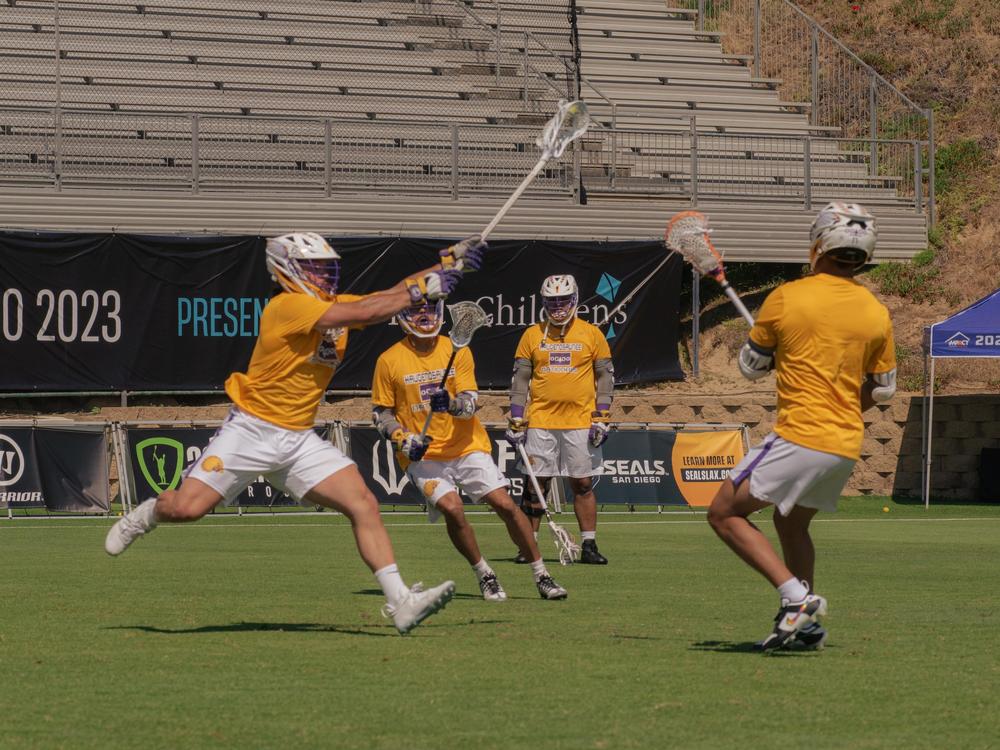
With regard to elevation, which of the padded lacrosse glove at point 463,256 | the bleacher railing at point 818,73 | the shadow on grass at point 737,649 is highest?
the bleacher railing at point 818,73

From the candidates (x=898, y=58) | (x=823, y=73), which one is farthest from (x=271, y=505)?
(x=898, y=58)

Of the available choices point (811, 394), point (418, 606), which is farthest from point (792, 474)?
point (418, 606)

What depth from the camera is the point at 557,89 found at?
99.4ft

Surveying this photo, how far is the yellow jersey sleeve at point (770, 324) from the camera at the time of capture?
27.5ft

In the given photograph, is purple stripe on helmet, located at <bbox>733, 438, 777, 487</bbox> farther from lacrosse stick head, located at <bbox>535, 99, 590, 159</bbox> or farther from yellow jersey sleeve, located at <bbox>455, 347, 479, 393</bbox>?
yellow jersey sleeve, located at <bbox>455, 347, 479, 393</bbox>

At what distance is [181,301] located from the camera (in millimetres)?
25094

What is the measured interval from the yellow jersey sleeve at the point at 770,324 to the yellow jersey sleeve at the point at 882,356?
0.51 metres

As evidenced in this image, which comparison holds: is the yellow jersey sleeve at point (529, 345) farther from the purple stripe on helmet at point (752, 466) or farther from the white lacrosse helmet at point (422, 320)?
the purple stripe on helmet at point (752, 466)

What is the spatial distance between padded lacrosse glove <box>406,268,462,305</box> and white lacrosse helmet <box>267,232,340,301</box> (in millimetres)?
639

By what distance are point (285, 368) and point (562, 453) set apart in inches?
276

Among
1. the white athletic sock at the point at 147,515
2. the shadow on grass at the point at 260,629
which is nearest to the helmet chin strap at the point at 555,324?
the shadow on grass at the point at 260,629

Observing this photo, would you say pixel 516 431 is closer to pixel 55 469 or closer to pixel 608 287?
pixel 55 469

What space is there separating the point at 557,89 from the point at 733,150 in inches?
137

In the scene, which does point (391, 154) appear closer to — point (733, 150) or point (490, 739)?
point (733, 150)
